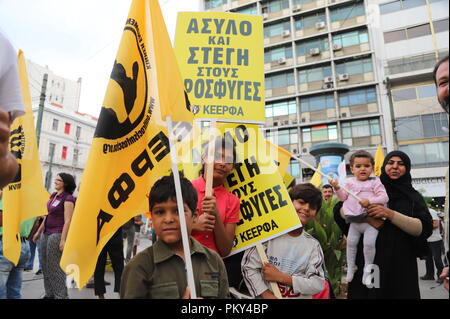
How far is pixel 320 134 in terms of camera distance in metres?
24.5

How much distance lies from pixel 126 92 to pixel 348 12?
28347 mm

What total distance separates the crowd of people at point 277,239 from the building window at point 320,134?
73.8ft

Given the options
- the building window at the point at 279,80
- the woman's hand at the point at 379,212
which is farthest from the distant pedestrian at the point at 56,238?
the building window at the point at 279,80

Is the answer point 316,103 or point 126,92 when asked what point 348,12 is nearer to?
point 316,103

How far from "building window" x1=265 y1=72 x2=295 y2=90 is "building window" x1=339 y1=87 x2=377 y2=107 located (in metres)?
4.34

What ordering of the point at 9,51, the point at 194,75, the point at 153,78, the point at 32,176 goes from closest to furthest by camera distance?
1. the point at 9,51
2. the point at 153,78
3. the point at 194,75
4. the point at 32,176

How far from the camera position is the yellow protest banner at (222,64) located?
2.32m

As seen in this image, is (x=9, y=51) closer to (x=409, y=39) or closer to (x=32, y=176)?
(x=32, y=176)

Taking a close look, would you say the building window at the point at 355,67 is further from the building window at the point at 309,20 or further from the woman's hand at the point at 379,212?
the woman's hand at the point at 379,212

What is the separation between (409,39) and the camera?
7.16ft

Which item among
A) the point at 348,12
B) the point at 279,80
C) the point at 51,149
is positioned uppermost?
the point at 348,12

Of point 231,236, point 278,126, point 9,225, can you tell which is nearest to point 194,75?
point 231,236

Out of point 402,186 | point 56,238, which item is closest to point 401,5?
Answer: point 402,186
